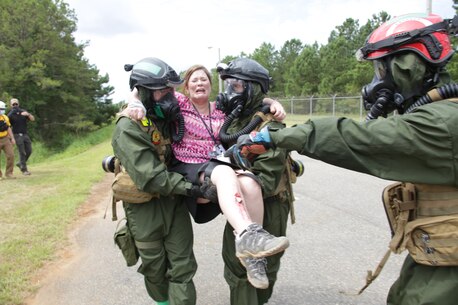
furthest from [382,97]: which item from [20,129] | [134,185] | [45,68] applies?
[45,68]

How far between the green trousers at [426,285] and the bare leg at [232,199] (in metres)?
0.88

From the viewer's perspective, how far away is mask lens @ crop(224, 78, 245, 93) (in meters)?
2.97

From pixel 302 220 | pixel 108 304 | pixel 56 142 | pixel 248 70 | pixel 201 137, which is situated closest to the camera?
pixel 248 70

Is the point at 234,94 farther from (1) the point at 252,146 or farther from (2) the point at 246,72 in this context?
(1) the point at 252,146

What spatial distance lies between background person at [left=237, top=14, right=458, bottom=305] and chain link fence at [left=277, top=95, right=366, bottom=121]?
19.6 m

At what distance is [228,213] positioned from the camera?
242cm

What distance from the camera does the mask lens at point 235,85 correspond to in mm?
2975

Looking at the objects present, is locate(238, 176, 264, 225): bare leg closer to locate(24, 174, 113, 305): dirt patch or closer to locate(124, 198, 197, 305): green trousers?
locate(124, 198, 197, 305): green trousers

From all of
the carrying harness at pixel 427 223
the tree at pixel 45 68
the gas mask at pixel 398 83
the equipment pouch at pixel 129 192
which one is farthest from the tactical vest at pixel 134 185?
the tree at pixel 45 68

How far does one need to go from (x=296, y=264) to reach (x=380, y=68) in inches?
113

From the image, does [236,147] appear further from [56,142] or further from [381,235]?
[56,142]

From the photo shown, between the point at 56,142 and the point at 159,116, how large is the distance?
34.5 meters

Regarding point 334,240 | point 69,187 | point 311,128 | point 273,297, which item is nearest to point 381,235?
point 334,240

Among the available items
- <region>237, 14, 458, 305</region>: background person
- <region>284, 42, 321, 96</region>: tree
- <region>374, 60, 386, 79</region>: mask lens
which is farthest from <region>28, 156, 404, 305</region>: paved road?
<region>284, 42, 321, 96</region>: tree
